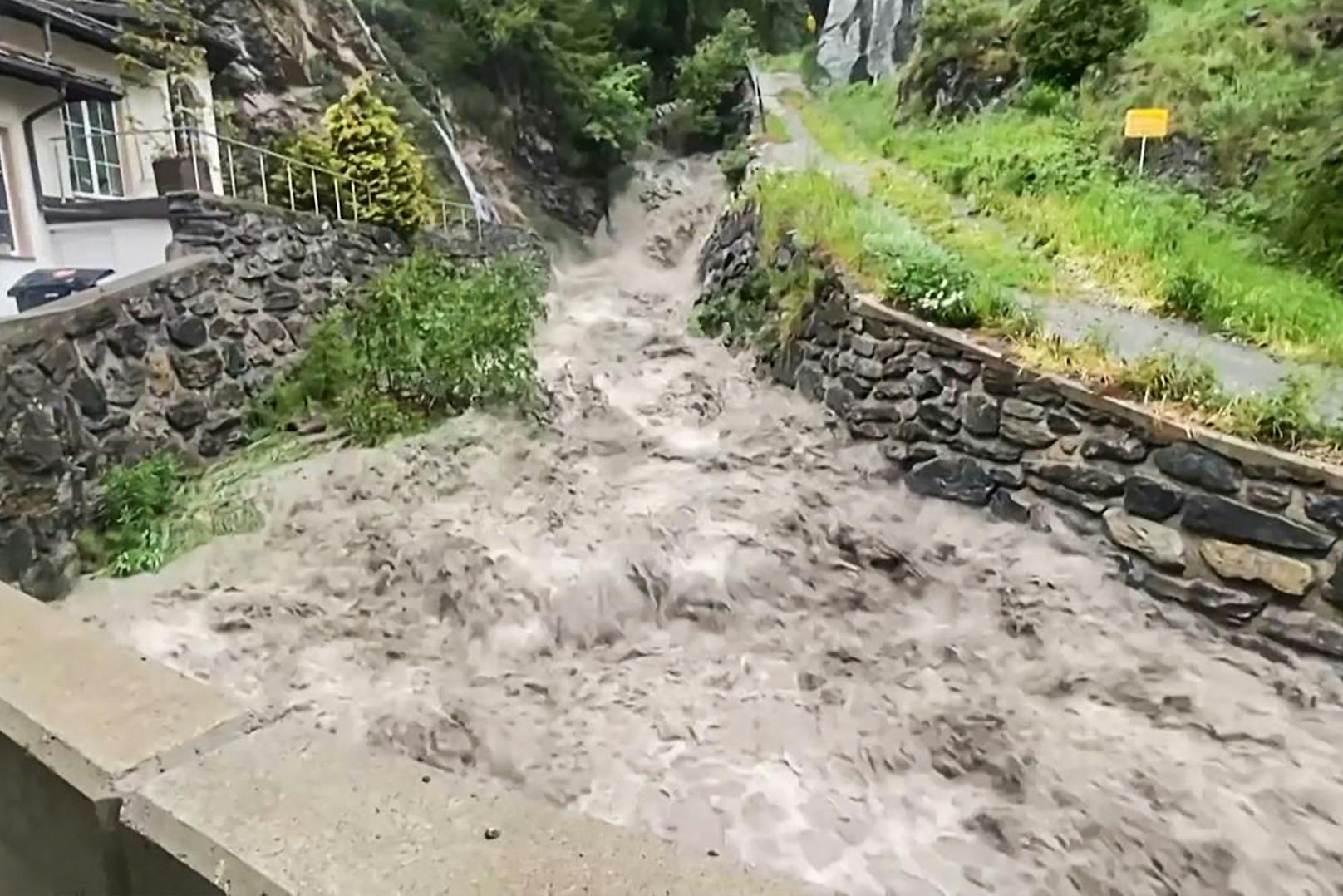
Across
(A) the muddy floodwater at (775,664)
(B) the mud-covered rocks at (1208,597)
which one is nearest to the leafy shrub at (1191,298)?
(A) the muddy floodwater at (775,664)

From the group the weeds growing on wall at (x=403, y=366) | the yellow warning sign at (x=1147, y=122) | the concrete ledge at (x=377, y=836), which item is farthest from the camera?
the yellow warning sign at (x=1147, y=122)

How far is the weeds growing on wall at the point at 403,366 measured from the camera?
6.54 metres

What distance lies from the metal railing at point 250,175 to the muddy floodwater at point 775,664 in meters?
3.79

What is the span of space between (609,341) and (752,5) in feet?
47.8

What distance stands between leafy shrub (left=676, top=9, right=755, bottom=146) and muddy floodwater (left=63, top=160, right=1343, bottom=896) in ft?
43.0

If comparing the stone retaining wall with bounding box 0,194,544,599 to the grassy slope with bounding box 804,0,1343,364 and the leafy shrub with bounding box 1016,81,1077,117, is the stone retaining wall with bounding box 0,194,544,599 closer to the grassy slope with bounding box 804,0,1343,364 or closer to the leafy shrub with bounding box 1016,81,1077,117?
the grassy slope with bounding box 804,0,1343,364

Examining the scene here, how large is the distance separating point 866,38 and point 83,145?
1548 cm

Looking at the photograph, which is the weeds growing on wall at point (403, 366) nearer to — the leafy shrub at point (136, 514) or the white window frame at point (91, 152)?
the leafy shrub at point (136, 514)

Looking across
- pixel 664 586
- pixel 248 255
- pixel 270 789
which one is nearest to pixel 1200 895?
pixel 664 586

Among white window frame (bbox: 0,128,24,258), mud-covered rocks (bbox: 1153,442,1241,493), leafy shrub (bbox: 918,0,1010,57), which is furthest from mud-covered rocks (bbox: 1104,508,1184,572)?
leafy shrub (bbox: 918,0,1010,57)

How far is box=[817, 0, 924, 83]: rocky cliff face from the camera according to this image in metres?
16.9

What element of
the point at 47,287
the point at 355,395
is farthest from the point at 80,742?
the point at 47,287

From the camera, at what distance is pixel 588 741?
3.70m

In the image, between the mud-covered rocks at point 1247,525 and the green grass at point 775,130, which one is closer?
the mud-covered rocks at point 1247,525
